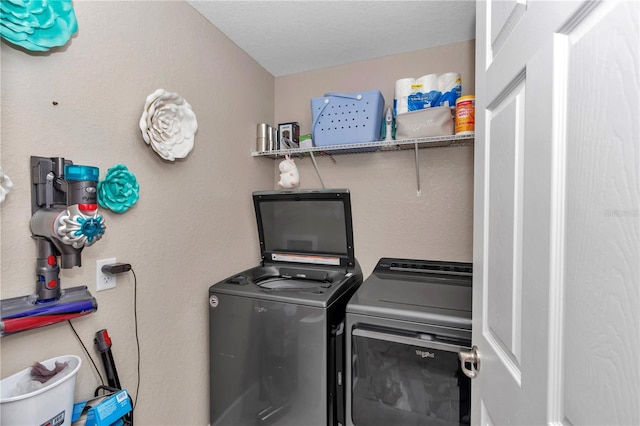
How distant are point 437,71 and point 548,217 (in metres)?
1.75

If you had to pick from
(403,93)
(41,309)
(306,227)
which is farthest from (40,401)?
(403,93)

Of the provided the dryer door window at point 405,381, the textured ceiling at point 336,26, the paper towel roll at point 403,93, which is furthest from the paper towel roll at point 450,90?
the dryer door window at point 405,381

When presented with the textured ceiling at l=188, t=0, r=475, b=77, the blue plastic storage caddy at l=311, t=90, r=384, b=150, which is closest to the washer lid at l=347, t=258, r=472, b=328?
the blue plastic storage caddy at l=311, t=90, r=384, b=150

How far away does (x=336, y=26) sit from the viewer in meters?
1.72

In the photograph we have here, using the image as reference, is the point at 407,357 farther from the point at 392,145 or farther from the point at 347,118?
the point at 347,118

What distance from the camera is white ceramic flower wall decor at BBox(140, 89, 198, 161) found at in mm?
1270

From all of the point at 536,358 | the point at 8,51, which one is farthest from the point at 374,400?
the point at 8,51

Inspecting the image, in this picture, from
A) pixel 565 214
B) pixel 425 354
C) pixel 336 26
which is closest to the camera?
pixel 565 214

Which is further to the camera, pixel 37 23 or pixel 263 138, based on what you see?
pixel 263 138

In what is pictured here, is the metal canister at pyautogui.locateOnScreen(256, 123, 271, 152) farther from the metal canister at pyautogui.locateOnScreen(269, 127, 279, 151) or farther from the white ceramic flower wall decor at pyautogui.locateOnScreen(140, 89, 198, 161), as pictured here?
the white ceramic flower wall decor at pyautogui.locateOnScreen(140, 89, 198, 161)

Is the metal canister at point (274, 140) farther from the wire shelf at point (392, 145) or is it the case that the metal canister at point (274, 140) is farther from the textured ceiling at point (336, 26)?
the textured ceiling at point (336, 26)

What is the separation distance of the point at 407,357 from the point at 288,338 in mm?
589

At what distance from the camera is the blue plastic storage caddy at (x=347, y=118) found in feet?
5.89

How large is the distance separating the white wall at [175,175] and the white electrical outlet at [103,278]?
0.03 m
